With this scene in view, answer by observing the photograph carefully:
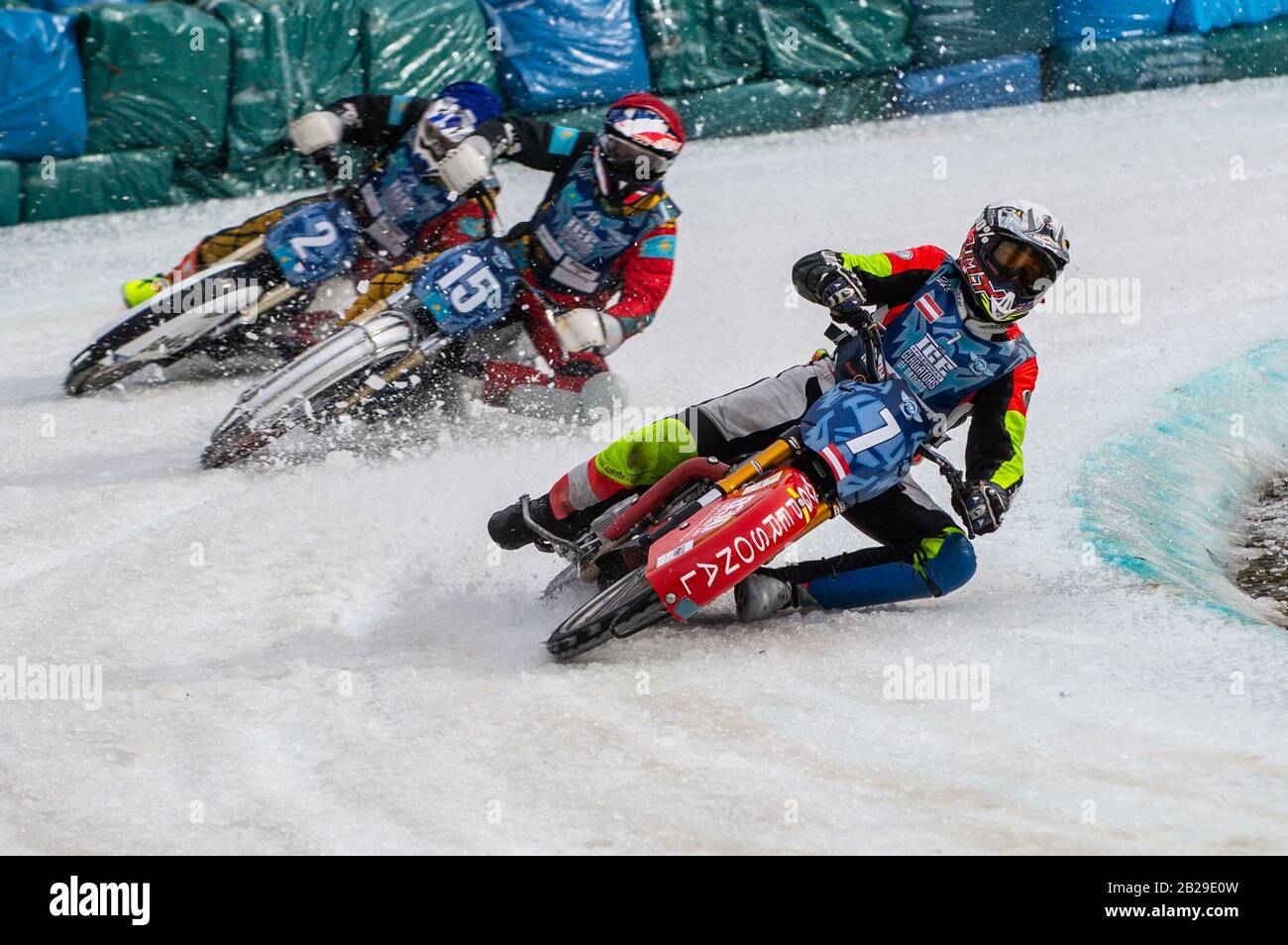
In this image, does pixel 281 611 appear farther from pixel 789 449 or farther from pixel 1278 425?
pixel 1278 425

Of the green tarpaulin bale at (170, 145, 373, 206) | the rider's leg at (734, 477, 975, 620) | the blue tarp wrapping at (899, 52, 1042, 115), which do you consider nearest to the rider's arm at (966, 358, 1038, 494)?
the rider's leg at (734, 477, 975, 620)

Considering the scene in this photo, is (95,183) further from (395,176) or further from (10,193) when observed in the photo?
(395,176)

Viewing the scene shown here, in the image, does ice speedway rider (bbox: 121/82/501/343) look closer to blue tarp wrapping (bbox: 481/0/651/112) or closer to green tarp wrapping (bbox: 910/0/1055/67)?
blue tarp wrapping (bbox: 481/0/651/112)

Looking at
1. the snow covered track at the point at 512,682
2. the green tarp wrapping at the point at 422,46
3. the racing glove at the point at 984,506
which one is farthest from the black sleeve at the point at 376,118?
the racing glove at the point at 984,506

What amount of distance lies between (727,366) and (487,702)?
13.8 ft

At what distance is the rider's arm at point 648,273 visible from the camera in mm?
6332

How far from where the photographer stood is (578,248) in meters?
6.48

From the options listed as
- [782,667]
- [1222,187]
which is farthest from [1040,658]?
[1222,187]

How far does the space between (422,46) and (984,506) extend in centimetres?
727

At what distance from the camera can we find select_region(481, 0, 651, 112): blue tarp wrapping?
34.5 ft

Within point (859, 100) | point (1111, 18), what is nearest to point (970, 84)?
point (859, 100)

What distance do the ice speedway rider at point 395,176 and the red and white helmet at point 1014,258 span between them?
290cm

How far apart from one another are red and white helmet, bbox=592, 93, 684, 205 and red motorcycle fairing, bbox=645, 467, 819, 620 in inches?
88.9

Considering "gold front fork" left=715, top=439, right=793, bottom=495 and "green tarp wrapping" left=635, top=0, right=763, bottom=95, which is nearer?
"gold front fork" left=715, top=439, right=793, bottom=495
